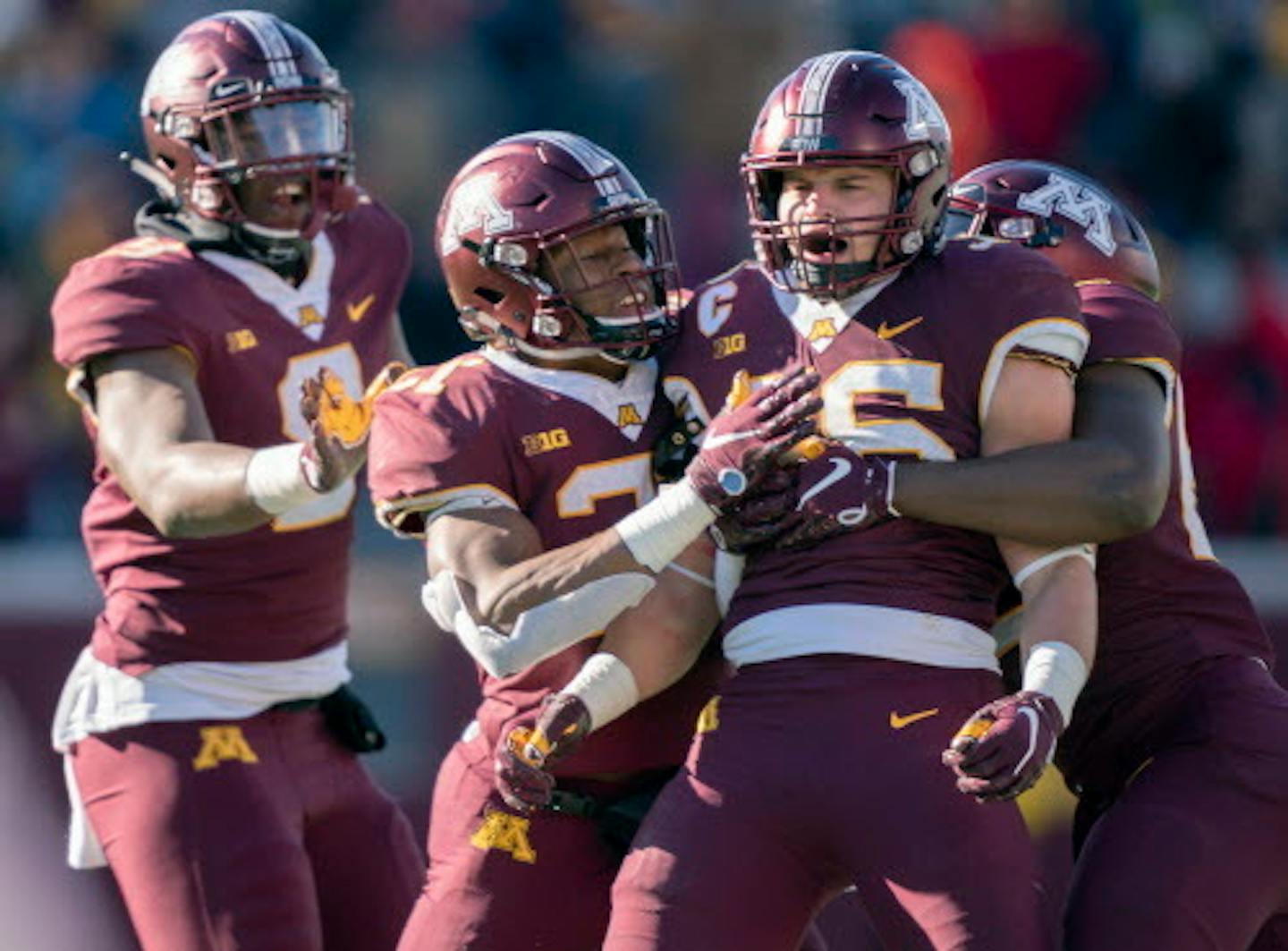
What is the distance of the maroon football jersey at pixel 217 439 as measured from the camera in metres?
4.91

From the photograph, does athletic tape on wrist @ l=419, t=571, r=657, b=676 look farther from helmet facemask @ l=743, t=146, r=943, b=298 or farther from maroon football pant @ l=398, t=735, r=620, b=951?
helmet facemask @ l=743, t=146, r=943, b=298

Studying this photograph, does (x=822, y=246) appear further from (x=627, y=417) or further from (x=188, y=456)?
(x=188, y=456)

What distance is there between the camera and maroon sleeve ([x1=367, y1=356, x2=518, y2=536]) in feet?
14.0

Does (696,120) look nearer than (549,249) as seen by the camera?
No

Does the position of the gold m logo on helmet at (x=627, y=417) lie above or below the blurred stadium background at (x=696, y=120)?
above

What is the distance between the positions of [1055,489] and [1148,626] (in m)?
0.47

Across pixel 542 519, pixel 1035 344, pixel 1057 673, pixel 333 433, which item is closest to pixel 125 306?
pixel 333 433

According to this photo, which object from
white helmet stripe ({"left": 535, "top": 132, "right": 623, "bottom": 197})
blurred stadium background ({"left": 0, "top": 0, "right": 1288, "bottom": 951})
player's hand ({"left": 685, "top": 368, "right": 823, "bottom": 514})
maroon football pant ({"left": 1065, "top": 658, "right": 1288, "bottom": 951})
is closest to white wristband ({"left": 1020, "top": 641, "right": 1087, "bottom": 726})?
maroon football pant ({"left": 1065, "top": 658, "right": 1288, "bottom": 951})

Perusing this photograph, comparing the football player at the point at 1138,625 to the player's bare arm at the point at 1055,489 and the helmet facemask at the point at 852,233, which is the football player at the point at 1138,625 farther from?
the helmet facemask at the point at 852,233

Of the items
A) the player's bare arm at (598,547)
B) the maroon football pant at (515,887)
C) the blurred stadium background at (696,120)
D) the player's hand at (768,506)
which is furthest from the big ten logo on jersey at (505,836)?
the blurred stadium background at (696,120)

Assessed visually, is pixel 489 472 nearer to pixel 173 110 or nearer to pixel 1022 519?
pixel 1022 519

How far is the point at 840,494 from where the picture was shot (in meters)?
3.98

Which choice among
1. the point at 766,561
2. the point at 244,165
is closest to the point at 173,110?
the point at 244,165

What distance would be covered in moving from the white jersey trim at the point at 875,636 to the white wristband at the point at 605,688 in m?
0.26
